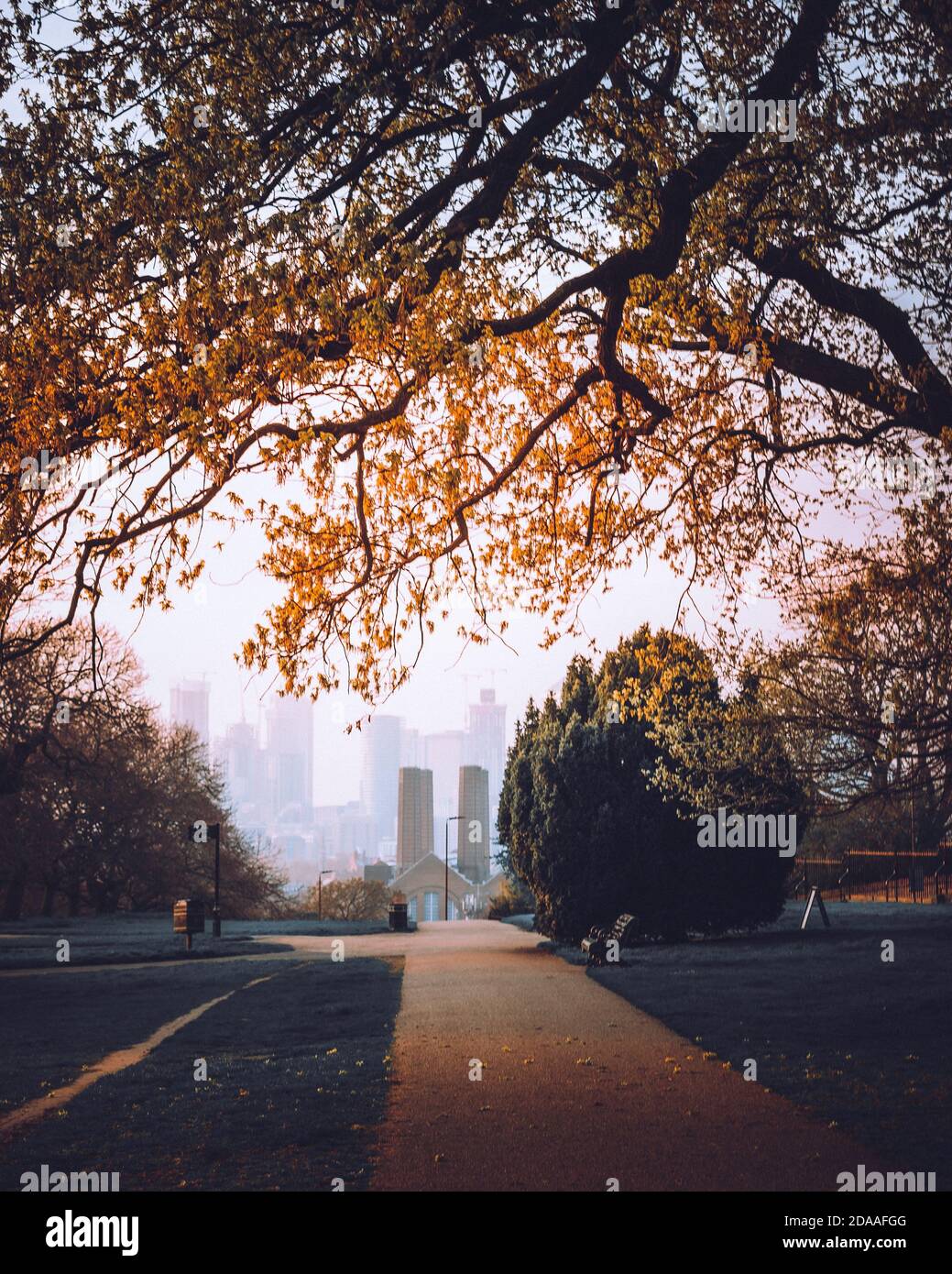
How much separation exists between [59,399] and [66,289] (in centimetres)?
86

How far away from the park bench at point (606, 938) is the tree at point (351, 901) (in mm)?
55946

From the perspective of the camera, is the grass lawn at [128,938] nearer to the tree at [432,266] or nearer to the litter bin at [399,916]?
the litter bin at [399,916]

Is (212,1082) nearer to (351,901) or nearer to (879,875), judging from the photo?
(879,875)

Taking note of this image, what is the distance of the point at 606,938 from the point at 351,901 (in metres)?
64.3

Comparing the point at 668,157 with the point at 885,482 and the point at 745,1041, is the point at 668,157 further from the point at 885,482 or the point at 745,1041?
the point at 745,1041

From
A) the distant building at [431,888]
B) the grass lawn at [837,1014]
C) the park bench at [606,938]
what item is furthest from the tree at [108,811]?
the distant building at [431,888]

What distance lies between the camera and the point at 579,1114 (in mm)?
9141

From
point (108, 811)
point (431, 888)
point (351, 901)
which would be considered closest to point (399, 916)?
point (108, 811)

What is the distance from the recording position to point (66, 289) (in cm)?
899

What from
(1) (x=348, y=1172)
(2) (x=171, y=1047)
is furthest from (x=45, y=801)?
(1) (x=348, y=1172)

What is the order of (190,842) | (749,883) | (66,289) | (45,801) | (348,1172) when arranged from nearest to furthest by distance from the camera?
(348,1172) < (66,289) < (749,883) < (45,801) < (190,842)

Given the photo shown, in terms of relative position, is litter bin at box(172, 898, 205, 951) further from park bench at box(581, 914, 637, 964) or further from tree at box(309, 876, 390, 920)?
tree at box(309, 876, 390, 920)

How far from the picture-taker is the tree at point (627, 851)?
83.6 feet

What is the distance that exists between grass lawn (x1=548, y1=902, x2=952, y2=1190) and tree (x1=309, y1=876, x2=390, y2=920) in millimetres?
58836
